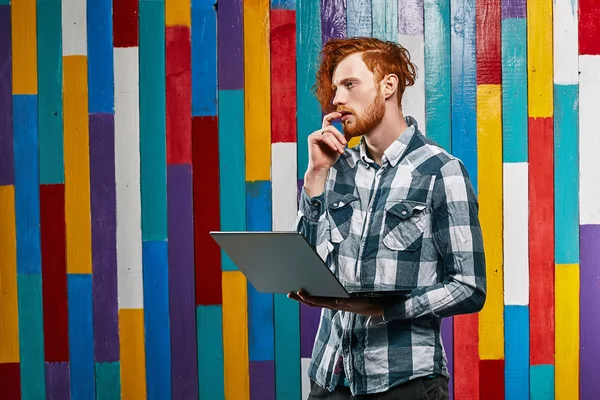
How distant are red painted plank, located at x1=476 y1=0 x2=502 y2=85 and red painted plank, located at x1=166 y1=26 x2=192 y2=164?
1.00 meters

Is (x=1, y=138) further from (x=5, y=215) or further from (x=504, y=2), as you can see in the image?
(x=504, y=2)

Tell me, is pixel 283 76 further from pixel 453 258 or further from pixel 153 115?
pixel 453 258

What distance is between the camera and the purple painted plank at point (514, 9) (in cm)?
235

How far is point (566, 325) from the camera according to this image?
2.34m

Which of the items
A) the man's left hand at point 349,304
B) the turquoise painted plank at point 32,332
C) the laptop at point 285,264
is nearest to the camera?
the laptop at point 285,264

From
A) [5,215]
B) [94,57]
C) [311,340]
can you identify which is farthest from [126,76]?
[311,340]

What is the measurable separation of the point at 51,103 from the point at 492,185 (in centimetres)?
155

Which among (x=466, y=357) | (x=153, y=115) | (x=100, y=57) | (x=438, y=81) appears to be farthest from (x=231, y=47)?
(x=466, y=357)

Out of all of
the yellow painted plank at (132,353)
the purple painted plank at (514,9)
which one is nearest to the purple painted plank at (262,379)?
the yellow painted plank at (132,353)

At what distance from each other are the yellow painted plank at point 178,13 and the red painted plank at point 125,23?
108 millimetres

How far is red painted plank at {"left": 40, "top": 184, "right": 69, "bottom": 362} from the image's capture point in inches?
95.6

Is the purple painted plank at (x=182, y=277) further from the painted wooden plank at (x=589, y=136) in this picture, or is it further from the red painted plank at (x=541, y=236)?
the painted wooden plank at (x=589, y=136)

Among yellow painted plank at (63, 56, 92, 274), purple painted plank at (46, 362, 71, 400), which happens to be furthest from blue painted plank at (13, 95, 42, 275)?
purple painted plank at (46, 362, 71, 400)

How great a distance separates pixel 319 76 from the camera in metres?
1.88
